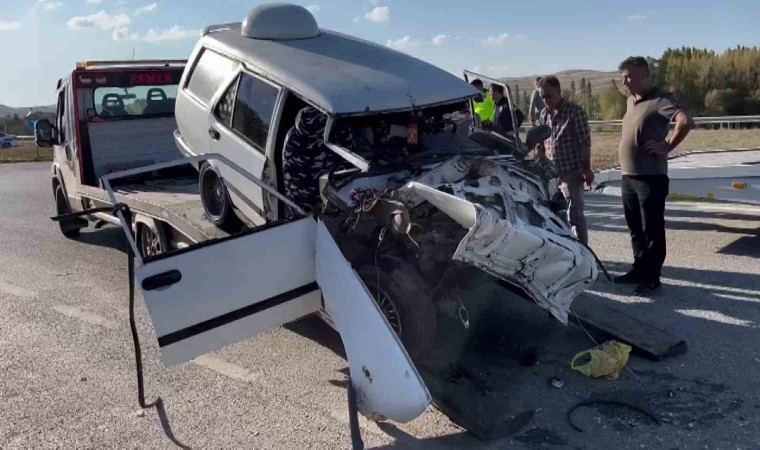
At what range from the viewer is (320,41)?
634 centimetres

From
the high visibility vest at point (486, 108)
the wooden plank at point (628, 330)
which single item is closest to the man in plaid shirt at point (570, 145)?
the wooden plank at point (628, 330)

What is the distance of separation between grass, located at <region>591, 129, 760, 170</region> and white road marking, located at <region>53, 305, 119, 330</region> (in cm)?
1039

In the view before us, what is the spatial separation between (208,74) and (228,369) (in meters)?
2.97

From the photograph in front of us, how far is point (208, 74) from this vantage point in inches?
264

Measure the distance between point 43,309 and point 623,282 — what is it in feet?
17.6

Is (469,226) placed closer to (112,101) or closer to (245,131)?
(245,131)

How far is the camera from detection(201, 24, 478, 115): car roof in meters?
5.07

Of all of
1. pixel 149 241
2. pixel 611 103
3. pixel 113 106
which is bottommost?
pixel 149 241

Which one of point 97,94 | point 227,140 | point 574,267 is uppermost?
point 97,94

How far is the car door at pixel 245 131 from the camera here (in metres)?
5.57

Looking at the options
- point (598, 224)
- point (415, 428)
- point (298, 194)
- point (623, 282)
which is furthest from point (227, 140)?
point (598, 224)

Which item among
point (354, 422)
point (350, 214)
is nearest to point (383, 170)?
point (350, 214)

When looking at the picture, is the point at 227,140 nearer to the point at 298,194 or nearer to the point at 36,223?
the point at 298,194

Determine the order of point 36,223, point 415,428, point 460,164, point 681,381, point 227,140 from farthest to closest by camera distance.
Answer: point 36,223
point 227,140
point 460,164
point 681,381
point 415,428
